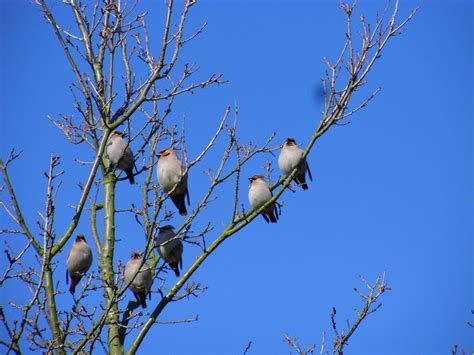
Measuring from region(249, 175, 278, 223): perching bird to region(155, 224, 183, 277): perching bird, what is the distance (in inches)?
48.7

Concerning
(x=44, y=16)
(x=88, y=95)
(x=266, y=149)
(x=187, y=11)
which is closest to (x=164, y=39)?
(x=187, y=11)

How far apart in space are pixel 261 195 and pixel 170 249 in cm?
171

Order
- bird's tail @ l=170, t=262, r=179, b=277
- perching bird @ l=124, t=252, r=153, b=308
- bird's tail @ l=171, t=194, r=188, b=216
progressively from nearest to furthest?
1. perching bird @ l=124, t=252, r=153, b=308
2. bird's tail @ l=170, t=262, r=179, b=277
3. bird's tail @ l=171, t=194, r=188, b=216

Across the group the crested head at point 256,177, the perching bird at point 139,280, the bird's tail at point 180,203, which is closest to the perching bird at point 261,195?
the crested head at point 256,177

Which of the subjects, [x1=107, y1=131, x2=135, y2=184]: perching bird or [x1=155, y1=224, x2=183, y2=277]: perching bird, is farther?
[x1=107, y1=131, x2=135, y2=184]: perching bird

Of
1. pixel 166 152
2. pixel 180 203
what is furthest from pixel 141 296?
pixel 166 152

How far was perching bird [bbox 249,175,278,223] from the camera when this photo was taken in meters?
9.83

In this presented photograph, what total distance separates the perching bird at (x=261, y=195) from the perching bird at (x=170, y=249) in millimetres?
1236

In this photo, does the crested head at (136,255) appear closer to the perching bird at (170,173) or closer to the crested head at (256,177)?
the perching bird at (170,173)

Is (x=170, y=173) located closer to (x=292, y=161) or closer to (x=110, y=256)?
(x=110, y=256)

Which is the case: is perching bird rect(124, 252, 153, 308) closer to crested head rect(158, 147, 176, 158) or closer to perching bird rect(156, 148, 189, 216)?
perching bird rect(156, 148, 189, 216)

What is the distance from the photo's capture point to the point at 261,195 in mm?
9867

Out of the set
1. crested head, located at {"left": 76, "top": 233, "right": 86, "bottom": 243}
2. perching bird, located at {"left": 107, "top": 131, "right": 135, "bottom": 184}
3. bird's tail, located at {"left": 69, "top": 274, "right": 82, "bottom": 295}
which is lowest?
bird's tail, located at {"left": 69, "top": 274, "right": 82, "bottom": 295}

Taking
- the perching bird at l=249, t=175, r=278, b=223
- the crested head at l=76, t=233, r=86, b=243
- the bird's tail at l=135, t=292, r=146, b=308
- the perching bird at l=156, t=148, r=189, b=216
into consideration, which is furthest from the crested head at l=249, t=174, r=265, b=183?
the bird's tail at l=135, t=292, r=146, b=308
